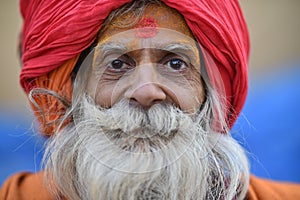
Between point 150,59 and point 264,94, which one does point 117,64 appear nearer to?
point 150,59

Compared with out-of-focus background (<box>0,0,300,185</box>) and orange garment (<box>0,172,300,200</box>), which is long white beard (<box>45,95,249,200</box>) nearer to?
orange garment (<box>0,172,300,200</box>)

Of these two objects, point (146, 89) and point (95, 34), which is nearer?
point (146, 89)

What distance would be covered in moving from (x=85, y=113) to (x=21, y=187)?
48 centimetres

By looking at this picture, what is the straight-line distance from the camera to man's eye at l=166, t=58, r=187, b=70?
5.17ft

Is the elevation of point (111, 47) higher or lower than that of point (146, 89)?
higher

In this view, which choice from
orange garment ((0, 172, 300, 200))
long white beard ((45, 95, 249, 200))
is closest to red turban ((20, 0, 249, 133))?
long white beard ((45, 95, 249, 200))

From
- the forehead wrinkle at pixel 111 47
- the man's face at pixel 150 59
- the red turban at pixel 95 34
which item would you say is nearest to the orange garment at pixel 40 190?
the red turban at pixel 95 34

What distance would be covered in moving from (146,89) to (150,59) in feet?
0.43

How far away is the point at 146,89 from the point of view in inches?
56.8

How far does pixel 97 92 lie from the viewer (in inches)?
63.1

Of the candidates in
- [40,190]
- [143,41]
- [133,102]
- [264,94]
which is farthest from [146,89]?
[264,94]

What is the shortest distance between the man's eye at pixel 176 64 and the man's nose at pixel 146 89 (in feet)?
0.29

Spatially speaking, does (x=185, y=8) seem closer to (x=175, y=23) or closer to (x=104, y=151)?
(x=175, y=23)

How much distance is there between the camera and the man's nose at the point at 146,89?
145cm
